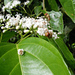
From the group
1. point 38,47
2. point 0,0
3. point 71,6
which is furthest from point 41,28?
point 0,0

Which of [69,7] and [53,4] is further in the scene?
[53,4]

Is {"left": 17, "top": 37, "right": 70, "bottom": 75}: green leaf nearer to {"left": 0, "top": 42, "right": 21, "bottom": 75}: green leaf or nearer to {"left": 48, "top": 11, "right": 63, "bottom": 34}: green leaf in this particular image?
{"left": 0, "top": 42, "right": 21, "bottom": 75}: green leaf

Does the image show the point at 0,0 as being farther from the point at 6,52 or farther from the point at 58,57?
the point at 58,57

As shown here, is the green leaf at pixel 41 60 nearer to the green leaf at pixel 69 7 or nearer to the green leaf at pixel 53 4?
the green leaf at pixel 69 7

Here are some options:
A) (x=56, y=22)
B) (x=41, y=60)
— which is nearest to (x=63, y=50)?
(x=56, y=22)

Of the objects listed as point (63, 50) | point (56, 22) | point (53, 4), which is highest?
point (53, 4)

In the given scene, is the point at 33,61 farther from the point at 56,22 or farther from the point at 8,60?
the point at 56,22

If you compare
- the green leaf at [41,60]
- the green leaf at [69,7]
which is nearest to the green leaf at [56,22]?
the green leaf at [69,7]
